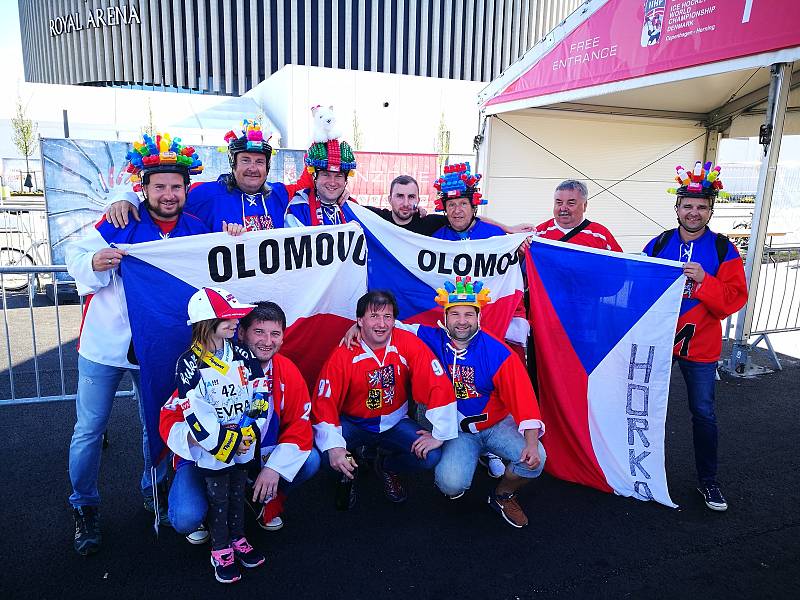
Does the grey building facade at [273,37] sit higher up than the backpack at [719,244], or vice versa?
the grey building facade at [273,37]

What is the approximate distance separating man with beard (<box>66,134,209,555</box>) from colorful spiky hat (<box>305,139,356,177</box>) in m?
0.96

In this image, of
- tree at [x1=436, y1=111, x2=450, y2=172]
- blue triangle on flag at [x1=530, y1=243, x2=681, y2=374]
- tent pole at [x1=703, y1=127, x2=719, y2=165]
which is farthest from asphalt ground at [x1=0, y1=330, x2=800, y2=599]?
tree at [x1=436, y1=111, x2=450, y2=172]

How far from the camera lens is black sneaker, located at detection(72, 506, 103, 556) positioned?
3078mm

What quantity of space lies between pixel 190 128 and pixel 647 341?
23117 mm

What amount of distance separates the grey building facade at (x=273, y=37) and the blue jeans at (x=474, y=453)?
37.0 meters

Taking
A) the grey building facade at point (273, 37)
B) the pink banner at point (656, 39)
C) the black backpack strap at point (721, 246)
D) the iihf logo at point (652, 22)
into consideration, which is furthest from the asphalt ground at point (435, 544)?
the grey building facade at point (273, 37)

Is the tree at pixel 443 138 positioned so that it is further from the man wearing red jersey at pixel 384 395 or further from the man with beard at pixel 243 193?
the man wearing red jersey at pixel 384 395

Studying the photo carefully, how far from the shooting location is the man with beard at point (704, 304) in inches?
144

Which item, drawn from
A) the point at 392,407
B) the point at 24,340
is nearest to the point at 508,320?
the point at 392,407

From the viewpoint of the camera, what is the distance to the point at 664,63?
21.4 feet

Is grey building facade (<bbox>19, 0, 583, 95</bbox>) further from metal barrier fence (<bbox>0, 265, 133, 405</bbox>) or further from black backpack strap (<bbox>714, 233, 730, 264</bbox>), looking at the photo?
black backpack strap (<bbox>714, 233, 730, 264</bbox>)

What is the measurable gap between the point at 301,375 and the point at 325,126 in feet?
5.71

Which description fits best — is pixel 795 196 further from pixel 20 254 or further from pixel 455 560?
pixel 20 254

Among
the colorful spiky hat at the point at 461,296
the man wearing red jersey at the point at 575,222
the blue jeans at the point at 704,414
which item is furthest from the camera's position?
the man wearing red jersey at the point at 575,222
